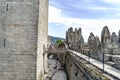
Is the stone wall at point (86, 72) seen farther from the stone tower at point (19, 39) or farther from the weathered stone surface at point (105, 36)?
the stone tower at point (19, 39)

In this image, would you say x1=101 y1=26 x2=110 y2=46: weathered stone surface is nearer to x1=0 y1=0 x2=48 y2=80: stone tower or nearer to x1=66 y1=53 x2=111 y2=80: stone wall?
x1=66 y1=53 x2=111 y2=80: stone wall

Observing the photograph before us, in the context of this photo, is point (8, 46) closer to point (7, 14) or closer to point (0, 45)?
point (0, 45)

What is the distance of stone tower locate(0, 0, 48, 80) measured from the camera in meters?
13.0

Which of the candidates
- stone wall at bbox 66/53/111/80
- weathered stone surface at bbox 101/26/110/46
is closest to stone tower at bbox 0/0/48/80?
stone wall at bbox 66/53/111/80

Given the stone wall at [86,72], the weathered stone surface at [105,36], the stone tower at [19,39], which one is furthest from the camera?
the stone tower at [19,39]

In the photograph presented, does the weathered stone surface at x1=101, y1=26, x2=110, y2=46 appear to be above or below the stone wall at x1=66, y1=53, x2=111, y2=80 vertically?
above

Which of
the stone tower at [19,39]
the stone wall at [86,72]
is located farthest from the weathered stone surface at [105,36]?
the stone tower at [19,39]

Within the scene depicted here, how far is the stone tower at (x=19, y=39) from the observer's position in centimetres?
1298

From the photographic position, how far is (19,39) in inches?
518

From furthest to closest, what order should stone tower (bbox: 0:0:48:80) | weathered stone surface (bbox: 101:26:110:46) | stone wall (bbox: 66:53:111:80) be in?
stone tower (bbox: 0:0:48:80), weathered stone surface (bbox: 101:26:110:46), stone wall (bbox: 66:53:111:80)

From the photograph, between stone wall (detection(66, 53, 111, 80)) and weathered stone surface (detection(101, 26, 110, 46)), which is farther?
weathered stone surface (detection(101, 26, 110, 46))

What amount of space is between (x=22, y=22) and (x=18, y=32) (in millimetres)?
680

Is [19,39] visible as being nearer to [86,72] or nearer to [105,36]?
[105,36]

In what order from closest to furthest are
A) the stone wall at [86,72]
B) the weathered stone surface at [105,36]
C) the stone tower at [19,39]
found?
the stone wall at [86,72]
the weathered stone surface at [105,36]
the stone tower at [19,39]
